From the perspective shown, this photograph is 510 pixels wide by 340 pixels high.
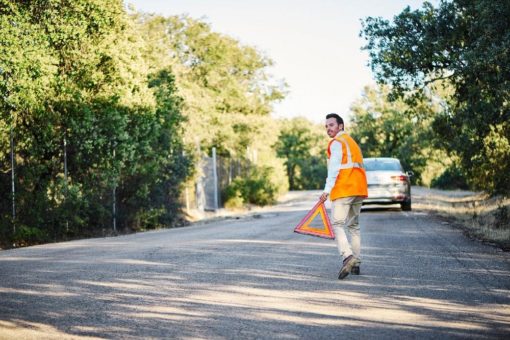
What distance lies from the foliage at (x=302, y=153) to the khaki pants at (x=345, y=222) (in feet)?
246

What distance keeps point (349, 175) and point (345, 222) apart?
602 millimetres

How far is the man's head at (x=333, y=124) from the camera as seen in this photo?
27.3 ft

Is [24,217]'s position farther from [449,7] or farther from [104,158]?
[449,7]

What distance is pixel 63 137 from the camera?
1628cm

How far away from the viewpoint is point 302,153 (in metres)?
90.1

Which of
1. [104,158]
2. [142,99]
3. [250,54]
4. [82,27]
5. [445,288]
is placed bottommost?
[445,288]

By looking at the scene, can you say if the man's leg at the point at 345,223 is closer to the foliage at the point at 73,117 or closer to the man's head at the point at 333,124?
the man's head at the point at 333,124

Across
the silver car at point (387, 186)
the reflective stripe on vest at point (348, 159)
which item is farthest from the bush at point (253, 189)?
the reflective stripe on vest at point (348, 159)

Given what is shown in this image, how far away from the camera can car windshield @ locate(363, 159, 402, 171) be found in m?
22.0

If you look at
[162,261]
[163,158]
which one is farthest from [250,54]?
[162,261]

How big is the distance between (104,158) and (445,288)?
38.3ft

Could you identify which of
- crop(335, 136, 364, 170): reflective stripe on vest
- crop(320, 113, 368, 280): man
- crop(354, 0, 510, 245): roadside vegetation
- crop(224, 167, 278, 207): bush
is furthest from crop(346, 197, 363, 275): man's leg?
crop(224, 167, 278, 207): bush

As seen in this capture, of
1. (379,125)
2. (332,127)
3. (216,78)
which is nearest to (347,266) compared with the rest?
(332,127)

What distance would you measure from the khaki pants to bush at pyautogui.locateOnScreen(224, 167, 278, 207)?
917 inches
